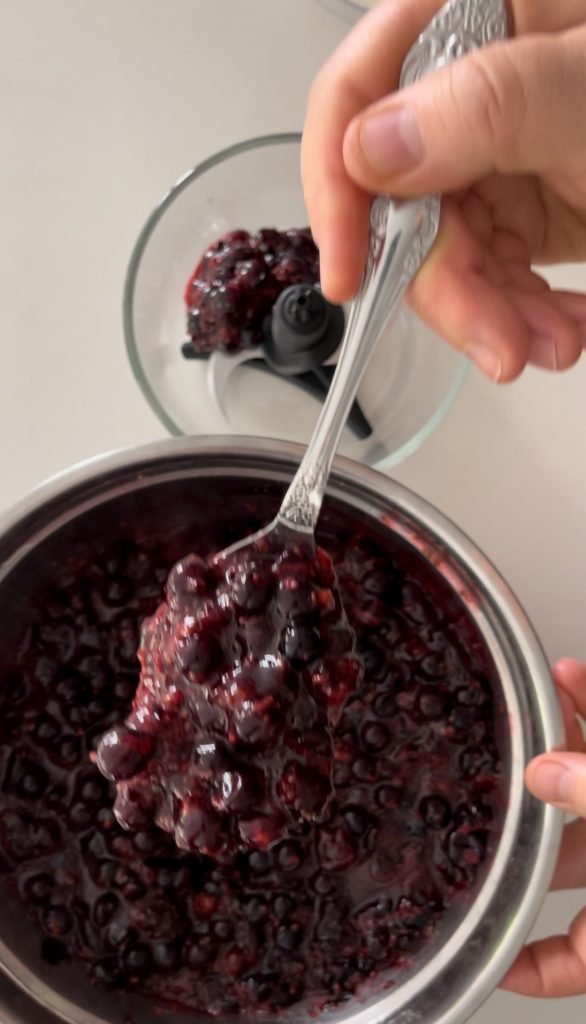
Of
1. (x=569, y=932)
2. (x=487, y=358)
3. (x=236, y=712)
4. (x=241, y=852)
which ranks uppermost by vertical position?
(x=487, y=358)

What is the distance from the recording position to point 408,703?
2.76 feet

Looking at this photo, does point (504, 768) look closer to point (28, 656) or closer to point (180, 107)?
point (28, 656)

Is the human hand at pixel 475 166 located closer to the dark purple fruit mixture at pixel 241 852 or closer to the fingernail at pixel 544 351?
the fingernail at pixel 544 351

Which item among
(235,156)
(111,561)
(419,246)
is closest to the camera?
(419,246)

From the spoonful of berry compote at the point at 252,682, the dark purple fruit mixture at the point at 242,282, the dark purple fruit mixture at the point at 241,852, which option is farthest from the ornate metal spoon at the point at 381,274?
the dark purple fruit mixture at the point at 242,282

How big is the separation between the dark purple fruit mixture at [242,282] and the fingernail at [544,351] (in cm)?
24

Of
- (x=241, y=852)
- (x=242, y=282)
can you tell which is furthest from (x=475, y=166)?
(x=241, y=852)

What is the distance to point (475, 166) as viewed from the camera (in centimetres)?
67

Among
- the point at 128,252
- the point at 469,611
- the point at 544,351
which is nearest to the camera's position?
the point at 469,611

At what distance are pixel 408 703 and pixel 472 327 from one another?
36cm

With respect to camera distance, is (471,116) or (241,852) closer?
(471,116)

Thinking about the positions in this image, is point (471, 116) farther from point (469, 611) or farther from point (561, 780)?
point (561, 780)

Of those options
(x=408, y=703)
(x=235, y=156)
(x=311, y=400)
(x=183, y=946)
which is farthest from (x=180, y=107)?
(x=183, y=946)

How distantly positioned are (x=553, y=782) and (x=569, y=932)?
26 centimetres
